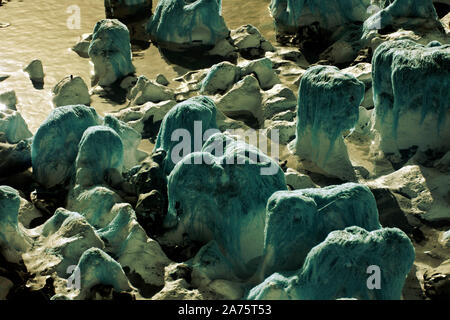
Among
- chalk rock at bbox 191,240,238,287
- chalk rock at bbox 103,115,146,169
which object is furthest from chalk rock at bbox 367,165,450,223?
chalk rock at bbox 103,115,146,169

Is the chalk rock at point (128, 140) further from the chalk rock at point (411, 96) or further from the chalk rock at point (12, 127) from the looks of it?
the chalk rock at point (411, 96)

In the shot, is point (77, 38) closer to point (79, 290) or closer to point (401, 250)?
point (79, 290)

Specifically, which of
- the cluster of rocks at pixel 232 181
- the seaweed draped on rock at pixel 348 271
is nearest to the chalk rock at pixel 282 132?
the cluster of rocks at pixel 232 181

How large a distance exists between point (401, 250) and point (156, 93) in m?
7.67

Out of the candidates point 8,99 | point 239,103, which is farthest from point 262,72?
point 8,99

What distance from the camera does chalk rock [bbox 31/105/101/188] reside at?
43.1ft

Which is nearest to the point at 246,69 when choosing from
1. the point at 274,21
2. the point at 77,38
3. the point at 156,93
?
the point at 156,93

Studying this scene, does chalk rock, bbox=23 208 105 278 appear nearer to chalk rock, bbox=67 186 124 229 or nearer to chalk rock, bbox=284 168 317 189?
chalk rock, bbox=67 186 124 229

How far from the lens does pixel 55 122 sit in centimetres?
1319

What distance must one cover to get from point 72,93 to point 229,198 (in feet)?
20.2

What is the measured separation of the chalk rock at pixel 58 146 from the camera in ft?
43.1

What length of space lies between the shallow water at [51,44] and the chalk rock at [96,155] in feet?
9.94

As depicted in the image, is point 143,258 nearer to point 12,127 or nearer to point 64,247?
point 64,247

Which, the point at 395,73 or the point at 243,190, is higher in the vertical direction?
the point at 395,73
